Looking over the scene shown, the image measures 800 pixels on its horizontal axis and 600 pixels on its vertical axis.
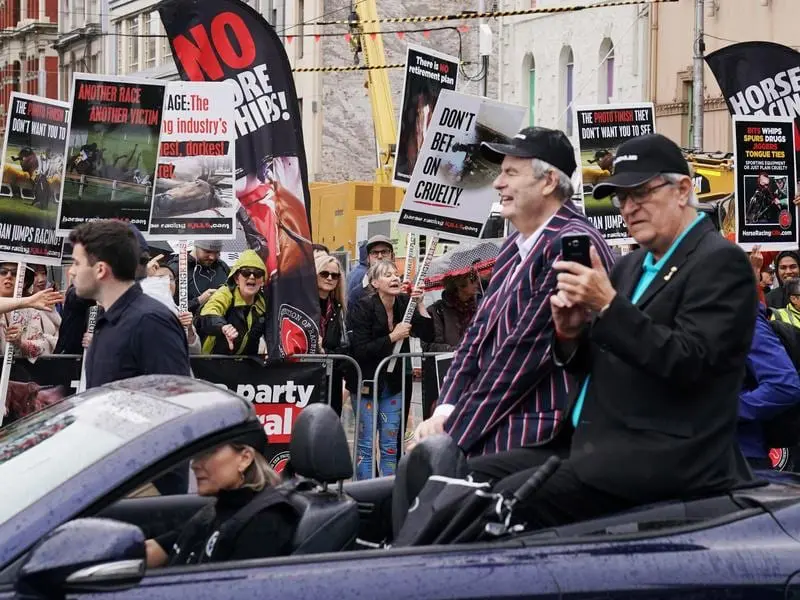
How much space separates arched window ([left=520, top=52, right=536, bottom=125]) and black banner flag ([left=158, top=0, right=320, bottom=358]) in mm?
29624

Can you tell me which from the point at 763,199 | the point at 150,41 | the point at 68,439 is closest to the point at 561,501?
the point at 68,439

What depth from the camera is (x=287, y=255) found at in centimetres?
1091

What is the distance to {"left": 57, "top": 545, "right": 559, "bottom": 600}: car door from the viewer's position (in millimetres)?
3760

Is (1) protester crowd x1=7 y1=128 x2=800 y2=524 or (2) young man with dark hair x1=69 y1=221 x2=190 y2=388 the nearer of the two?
(1) protester crowd x1=7 y1=128 x2=800 y2=524

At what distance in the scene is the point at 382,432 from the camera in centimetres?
1119

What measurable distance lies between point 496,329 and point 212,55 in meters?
5.98

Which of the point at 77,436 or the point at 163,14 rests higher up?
the point at 163,14

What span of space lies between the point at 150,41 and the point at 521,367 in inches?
2308

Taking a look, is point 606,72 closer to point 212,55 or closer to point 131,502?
point 212,55

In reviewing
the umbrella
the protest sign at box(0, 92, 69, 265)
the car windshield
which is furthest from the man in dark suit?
the umbrella

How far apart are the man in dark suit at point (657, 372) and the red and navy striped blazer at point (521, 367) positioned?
1.79 ft

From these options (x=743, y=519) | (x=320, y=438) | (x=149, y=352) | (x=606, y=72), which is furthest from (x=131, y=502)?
(x=606, y=72)

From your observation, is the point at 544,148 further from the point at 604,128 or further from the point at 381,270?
the point at 604,128

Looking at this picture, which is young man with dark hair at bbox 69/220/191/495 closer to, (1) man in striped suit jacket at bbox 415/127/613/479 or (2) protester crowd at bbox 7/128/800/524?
(2) protester crowd at bbox 7/128/800/524
